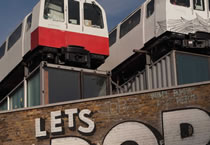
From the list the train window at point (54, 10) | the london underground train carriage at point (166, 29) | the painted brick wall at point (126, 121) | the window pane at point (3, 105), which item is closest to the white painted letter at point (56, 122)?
the painted brick wall at point (126, 121)

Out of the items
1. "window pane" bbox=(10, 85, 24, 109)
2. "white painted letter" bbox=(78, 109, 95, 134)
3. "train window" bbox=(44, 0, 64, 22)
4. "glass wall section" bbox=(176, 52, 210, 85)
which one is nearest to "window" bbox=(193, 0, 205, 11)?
"glass wall section" bbox=(176, 52, 210, 85)

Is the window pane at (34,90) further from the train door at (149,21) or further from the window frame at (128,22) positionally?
the window frame at (128,22)

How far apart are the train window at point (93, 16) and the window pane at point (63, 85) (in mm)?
2906

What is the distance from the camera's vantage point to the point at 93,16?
25.1 meters

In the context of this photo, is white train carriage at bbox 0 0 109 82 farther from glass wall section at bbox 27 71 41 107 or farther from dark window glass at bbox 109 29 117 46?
dark window glass at bbox 109 29 117 46

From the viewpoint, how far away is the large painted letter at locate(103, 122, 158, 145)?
17859 millimetres

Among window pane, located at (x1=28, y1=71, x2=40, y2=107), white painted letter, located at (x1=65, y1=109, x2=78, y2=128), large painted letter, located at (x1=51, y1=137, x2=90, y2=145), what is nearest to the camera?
large painted letter, located at (x1=51, y1=137, x2=90, y2=145)

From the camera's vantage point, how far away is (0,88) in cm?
2725

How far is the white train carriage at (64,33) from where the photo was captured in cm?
2328

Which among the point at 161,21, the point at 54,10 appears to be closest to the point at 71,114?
the point at 54,10

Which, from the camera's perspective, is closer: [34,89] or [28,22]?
[34,89]

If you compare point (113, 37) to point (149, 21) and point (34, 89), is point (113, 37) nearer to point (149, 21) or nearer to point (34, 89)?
point (149, 21)

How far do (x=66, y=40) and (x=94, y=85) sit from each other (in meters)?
2.34

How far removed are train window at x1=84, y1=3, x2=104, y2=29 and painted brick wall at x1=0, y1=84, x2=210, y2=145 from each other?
21.0 feet
